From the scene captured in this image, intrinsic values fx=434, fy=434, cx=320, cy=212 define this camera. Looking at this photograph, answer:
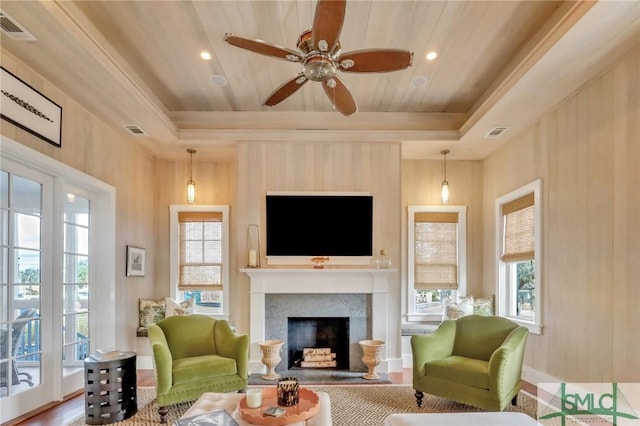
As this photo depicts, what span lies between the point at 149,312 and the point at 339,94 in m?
3.82

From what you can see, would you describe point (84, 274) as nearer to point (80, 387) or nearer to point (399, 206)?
point (80, 387)

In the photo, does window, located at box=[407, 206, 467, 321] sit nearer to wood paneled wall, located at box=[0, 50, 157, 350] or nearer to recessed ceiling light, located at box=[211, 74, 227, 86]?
recessed ceiling light, located at box=[211, 74, 227, 86]

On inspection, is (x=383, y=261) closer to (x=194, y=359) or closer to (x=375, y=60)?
(x=194, y=359)

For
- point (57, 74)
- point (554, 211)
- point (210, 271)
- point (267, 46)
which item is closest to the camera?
point (267, 46)

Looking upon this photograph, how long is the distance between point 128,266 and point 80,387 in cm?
139

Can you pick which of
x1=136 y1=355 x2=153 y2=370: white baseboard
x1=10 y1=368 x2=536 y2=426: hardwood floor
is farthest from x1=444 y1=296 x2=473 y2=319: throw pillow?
x1=136 y1=355 x2=153 y2=370: white baseboard

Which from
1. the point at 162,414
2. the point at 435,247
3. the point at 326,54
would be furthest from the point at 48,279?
the point at 435,247

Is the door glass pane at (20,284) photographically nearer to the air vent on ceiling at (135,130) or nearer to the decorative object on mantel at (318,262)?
the air vent on ceiling at (135,130)

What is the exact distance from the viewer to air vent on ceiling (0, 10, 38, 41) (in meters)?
2.70

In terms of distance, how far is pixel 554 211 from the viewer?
14.0 feet

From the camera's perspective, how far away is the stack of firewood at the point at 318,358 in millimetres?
5055

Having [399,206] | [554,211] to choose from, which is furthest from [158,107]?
[554,211]

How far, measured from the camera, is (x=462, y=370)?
354 cm

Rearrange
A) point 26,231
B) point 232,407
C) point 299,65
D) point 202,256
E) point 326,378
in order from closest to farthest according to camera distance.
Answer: point 232,407, point 26,231, point 299,65, point 326,378, point 202,256
